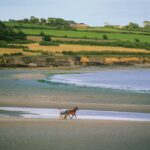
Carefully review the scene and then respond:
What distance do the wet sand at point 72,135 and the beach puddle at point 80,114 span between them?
122 cm

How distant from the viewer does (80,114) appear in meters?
19.0

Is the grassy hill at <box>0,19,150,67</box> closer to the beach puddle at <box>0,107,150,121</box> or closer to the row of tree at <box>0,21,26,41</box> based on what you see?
the row of tree at <box>0,21,26,41</box>

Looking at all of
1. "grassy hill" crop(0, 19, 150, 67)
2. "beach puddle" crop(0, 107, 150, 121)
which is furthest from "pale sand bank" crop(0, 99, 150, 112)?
"grassy hill" crop(0, 19, 150, 67)

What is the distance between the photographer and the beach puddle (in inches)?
706

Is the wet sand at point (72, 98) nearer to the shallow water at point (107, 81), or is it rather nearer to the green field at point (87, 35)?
the shallow water at point (107, 81)

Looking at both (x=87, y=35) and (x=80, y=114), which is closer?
(x=80, y=114)

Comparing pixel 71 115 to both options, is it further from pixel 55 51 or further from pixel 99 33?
pixel 99 33

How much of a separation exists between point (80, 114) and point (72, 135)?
4.88 meters

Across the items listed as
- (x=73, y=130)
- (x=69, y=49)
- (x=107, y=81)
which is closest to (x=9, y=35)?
(x=69, y=49)

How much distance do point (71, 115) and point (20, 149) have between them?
570 cm

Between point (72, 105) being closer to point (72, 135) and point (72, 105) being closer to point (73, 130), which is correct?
point (73, 130)

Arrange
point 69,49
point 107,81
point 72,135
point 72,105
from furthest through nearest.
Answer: point 69,49 → point 107,81 → point 72,105 → point 72,135

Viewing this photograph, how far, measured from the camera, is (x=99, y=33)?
96.3m

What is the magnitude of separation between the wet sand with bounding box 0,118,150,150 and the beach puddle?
1.22m
